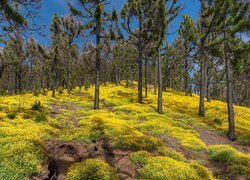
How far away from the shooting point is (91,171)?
888 cm

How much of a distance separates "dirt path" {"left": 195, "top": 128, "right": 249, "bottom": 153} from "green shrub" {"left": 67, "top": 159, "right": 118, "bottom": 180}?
31.3ft

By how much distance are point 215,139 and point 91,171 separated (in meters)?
12.4

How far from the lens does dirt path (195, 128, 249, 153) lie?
55.2 ft

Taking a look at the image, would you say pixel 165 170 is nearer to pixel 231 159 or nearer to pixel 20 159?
pixel 231 159

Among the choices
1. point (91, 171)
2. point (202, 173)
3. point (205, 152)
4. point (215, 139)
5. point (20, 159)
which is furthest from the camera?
point (215, 139)

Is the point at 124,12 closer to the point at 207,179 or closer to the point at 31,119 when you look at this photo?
the point at 31,119

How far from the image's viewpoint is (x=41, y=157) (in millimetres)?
9750

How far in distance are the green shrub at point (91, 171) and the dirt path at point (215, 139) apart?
9.54m

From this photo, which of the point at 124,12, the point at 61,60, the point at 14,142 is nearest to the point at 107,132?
the point at 14,142

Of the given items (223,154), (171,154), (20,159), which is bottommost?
(223,154)

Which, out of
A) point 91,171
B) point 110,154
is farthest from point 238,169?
point 91,171

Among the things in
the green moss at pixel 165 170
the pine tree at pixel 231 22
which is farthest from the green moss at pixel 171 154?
the pine tree at pixel 231 22

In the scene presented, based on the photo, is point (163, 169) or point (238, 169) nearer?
point (163, 169)

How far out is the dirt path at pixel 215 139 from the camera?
16.8m
